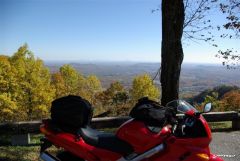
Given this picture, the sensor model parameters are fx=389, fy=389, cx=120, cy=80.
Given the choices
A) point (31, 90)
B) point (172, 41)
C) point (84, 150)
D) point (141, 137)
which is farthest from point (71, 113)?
point (31, 90)

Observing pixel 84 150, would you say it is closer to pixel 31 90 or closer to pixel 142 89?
pixel 31 90

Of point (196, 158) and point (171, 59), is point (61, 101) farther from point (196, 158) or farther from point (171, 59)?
point (171, 59)

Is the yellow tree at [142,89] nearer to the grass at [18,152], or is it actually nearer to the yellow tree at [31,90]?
the yellow tree at [31,90]

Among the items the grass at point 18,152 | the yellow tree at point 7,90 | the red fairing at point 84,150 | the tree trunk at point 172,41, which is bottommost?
the yellow tree at point 7,90

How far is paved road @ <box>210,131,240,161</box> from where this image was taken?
821cm

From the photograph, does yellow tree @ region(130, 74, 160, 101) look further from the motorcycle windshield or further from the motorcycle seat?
the motorcycle seat

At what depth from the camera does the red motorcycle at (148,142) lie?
4.24 m

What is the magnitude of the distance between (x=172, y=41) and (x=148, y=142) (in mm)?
5715

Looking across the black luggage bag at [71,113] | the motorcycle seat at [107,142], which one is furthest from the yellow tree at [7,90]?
the motorcycle seat at [107,142]

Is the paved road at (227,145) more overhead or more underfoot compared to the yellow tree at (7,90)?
more overhead

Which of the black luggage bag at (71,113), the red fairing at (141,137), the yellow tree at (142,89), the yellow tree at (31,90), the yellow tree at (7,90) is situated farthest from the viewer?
the yellow tree at (142,89)

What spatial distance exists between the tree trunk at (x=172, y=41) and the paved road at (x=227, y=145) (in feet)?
5.16

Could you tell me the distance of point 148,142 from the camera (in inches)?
166

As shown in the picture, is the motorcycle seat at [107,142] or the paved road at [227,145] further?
the paved road at [227,145]
